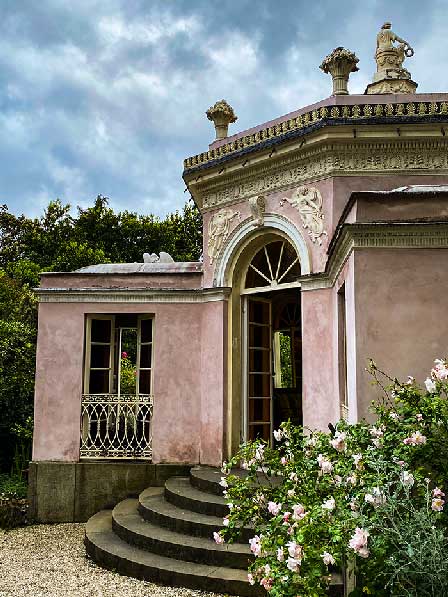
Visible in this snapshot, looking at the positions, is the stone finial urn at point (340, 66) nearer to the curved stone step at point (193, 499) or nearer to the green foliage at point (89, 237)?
the curved stone step at point (193, 499)

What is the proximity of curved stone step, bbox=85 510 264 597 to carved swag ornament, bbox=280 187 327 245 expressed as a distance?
13.3 feet

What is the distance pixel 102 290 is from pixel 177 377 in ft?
5.61

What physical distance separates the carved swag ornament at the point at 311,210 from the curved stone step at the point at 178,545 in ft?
12.4

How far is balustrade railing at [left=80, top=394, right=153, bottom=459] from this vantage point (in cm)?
898

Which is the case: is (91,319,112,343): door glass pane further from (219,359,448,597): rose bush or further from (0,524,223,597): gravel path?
(219,359,448,597): rose bush

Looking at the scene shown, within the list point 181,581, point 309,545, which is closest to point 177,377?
point 181,581

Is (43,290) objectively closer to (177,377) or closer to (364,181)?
(177,377)

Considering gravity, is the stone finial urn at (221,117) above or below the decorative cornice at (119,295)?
above

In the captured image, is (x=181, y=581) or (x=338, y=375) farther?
(x=338, y=375)

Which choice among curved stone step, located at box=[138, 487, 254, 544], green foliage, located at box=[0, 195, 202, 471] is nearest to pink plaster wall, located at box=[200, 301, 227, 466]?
curved stone step, located at box=[138, 487, 254, 544]

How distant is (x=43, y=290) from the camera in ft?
30.5

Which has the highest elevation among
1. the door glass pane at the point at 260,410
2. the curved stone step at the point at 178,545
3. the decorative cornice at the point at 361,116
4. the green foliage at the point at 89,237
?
the green foliage at the point at 89,237

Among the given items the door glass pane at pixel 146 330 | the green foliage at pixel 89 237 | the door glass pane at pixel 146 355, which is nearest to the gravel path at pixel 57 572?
the door glass pane at pixel 146 355

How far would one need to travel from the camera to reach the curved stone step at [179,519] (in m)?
6.46
